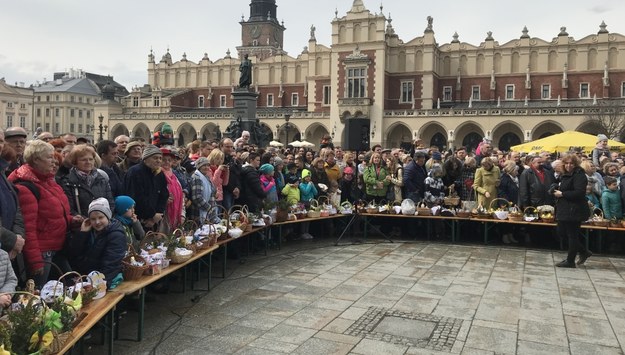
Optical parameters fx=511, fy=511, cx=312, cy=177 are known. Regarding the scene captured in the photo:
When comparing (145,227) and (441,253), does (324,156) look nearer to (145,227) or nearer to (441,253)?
(441,253)

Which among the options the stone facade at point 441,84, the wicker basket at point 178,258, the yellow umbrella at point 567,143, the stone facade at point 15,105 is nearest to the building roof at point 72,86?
the stone facade at point 15,105

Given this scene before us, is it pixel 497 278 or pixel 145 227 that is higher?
pixel 145 227

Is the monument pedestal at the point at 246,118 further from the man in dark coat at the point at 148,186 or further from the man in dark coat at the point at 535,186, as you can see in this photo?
the man in dark coat at the point at 148,186

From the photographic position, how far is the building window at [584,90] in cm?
4627

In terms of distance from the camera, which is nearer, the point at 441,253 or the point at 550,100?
the point at 441,253

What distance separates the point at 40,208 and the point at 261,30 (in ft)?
269

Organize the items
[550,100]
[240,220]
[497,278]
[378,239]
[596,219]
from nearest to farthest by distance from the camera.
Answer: [497,278]
[240,220]
[596,219]
[378,239]
[550,100]

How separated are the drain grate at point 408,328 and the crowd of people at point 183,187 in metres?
2.63

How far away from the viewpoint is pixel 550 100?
155ft

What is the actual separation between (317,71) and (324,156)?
4423 cm

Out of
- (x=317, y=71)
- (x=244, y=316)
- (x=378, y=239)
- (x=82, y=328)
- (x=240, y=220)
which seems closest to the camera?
(x=82, y=328)

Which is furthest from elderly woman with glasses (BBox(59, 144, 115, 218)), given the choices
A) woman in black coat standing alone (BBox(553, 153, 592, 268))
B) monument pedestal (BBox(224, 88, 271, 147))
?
monument pedestal (BBox(224, 88, 271, 147))

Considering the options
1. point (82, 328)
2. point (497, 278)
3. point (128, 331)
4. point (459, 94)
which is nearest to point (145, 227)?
point (128, 331)

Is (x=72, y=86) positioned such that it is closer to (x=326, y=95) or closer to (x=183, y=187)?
(x=326, y=95)
